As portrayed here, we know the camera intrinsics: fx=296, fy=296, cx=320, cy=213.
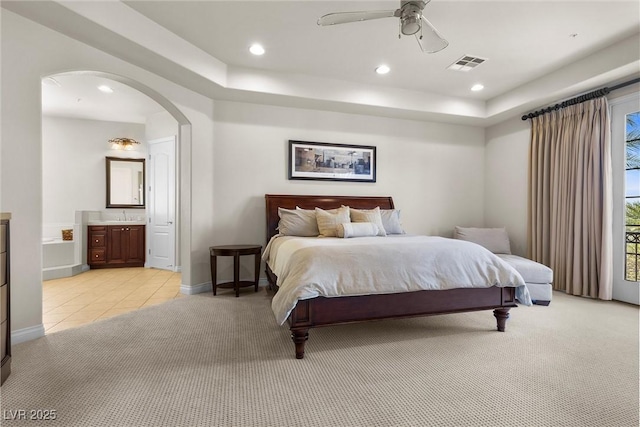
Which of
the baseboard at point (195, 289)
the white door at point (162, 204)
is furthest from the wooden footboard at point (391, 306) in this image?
the white door at point (162, 204)

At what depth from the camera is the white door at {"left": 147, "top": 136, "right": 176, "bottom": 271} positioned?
5398 mm

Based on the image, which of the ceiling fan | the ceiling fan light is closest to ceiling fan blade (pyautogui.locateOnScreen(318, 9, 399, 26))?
the ceiling fan

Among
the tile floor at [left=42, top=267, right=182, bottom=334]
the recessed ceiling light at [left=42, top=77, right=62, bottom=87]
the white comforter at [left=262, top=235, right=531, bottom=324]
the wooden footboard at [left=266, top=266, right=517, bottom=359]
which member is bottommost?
the tile floor at [left=42, top=267, right=182, bottom=334]

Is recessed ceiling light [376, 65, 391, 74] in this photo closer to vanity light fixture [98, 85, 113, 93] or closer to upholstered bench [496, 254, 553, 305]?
upholstered bench [496, 254, 553, 305]

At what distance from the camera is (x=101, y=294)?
3.85 meters

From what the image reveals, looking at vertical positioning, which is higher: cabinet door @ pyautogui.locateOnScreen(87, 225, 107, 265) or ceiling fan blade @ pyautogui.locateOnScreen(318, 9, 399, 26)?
ceiling fan blade @ pyautogui.locateOnScreen(318, 9, 399, 26)

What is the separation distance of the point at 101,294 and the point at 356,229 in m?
3.40

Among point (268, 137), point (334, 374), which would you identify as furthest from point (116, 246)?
point (334, 374)

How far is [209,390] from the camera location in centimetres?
175

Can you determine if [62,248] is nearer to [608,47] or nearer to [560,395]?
[560,395]

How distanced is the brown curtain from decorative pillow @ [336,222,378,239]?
8.31ft

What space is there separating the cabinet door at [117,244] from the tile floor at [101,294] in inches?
10.4

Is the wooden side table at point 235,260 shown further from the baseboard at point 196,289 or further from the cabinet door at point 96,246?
the cabinet door at point 96,246

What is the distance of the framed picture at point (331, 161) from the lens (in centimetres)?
448
